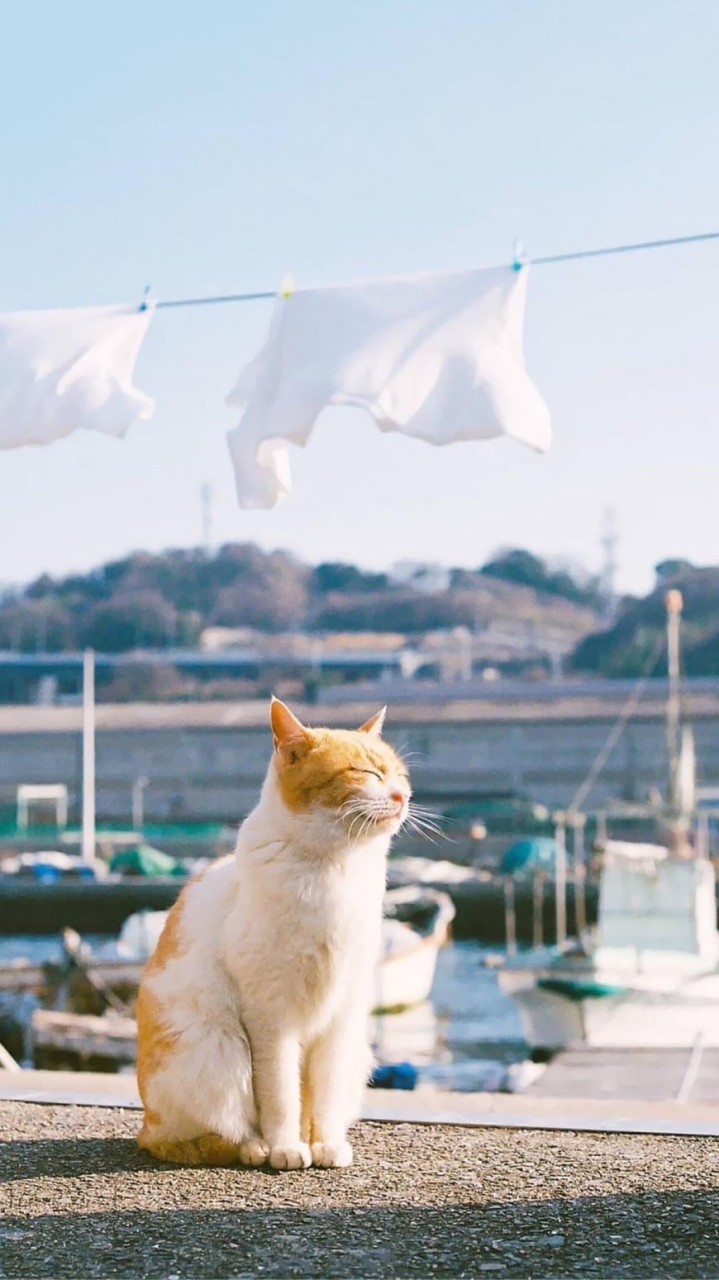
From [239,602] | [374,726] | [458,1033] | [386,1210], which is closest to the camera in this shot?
[386,1210]

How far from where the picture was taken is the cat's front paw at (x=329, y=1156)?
4.02m

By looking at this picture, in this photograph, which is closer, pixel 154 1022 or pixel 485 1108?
pixel 154 1022

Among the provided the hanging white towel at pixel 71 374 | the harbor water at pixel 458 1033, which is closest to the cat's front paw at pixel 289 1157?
the hanging white towel at pixel 71 374

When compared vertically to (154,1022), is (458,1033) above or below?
below

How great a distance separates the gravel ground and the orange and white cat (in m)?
0.13

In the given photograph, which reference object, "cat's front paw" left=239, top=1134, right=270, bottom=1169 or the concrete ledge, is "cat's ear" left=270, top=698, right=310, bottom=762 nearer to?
"cat's front paw" left=239, top=1134, right=270, bottom=1169

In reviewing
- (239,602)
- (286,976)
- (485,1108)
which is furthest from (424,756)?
(286,976)

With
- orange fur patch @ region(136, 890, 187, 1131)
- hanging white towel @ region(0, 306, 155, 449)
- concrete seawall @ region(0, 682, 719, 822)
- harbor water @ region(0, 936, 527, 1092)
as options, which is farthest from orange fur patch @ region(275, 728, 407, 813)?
concrete seawall @ region(0, 682, 719, 822)

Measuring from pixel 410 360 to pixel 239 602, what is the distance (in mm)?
113876

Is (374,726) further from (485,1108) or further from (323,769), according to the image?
(485,1108)

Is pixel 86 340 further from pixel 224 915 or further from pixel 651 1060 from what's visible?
pixel 651 1060

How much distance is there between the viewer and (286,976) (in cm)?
391

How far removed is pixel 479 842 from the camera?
49.3 meters

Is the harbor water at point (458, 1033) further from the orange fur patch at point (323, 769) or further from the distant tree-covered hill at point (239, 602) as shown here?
the distant tree-covered hill at point (239, 602)
